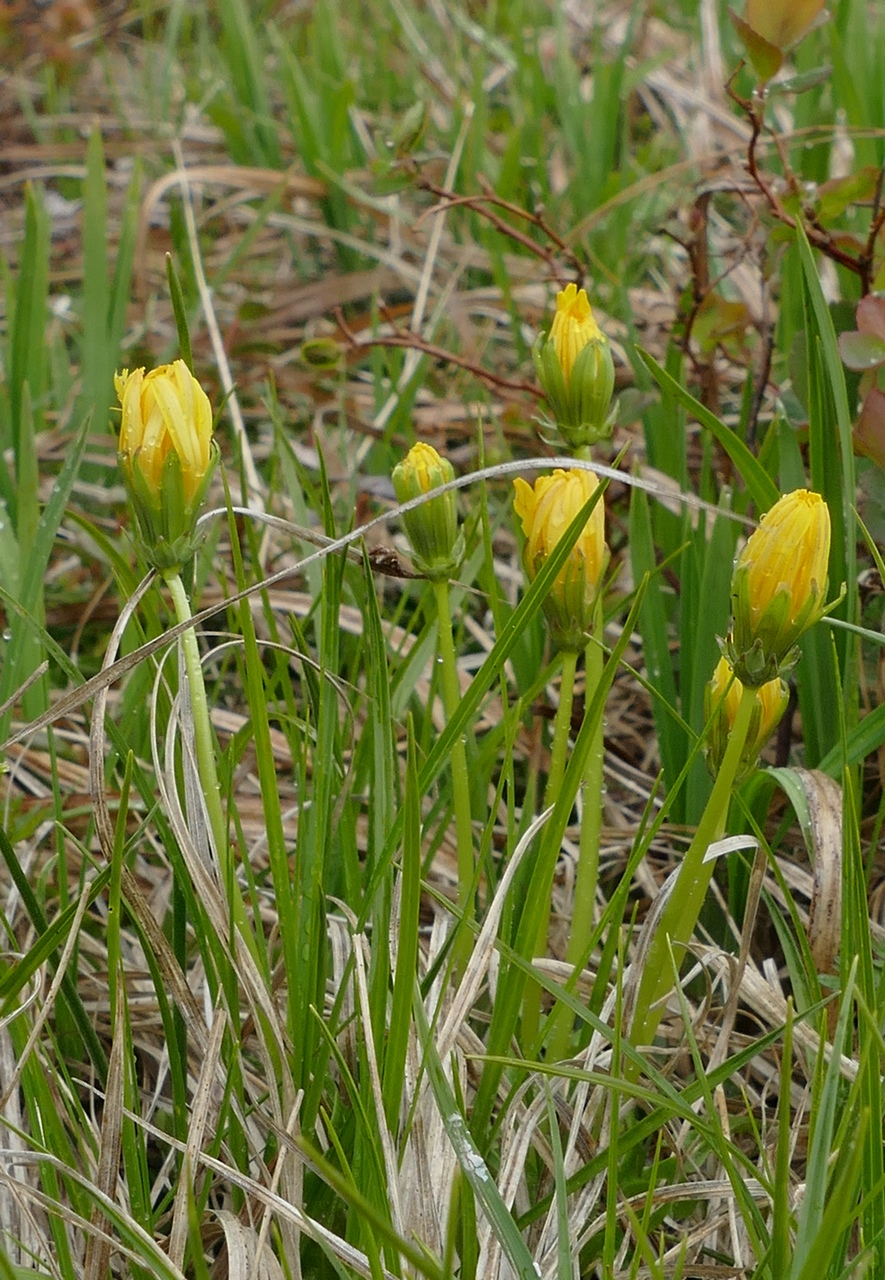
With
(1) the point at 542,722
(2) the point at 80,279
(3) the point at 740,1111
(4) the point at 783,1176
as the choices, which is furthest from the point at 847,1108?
(2) the point at 80,279

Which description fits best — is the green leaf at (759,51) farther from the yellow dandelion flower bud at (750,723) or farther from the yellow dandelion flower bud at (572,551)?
the yellow dandelion flower bud at (750,723)

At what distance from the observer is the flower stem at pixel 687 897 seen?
796mm

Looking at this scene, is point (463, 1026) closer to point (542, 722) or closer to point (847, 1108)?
point (847, 1108)

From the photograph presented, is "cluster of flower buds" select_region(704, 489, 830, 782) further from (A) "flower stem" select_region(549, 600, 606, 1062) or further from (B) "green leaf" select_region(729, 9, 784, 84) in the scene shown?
(B) "green leaf" select_region(729, 9, 784, 84)

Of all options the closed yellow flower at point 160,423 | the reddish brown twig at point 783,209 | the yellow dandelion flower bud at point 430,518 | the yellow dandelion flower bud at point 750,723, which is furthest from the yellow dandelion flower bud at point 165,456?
the reddish brown twig at point 783,209

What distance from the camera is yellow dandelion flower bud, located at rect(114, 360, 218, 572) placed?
76cm

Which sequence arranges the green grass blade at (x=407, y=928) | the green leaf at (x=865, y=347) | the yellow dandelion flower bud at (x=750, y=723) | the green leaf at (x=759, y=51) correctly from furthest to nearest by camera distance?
the green leaf at (x=759, y=51) < the green leaf at (x=865, y=347) < the yellow dandelion flower bud at (x=750, y=723) < the green grass blade at (x=407, y=928)

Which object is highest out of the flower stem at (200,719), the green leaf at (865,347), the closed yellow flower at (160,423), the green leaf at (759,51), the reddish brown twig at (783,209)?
the green leaf at (759,51)

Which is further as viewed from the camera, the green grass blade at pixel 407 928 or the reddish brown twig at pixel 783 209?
the reddish brown twig at pixel 783 209

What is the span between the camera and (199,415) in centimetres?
78

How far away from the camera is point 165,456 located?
0.77 metres

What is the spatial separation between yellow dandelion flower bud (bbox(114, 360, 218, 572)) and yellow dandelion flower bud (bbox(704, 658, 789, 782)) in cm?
38

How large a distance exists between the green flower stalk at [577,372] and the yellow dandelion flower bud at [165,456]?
10.7 inches

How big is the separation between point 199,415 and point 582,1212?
0.57 meters
